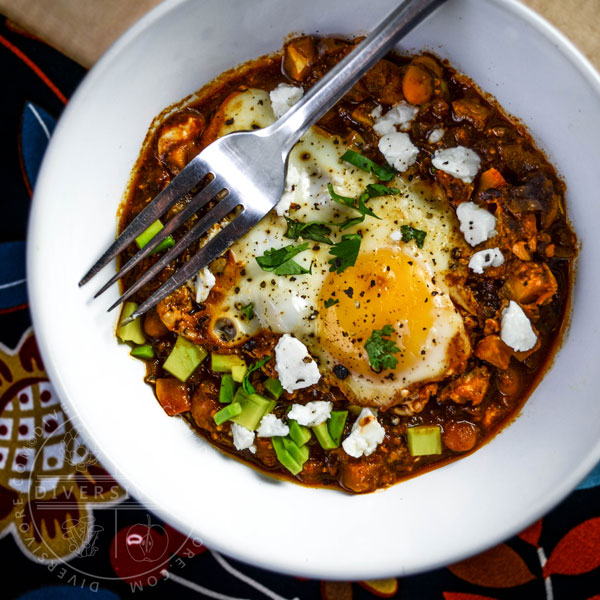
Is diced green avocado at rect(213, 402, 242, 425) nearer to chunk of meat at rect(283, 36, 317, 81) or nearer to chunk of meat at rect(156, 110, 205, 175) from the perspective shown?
chunk of meat at rect(156, 110, 205, 175)

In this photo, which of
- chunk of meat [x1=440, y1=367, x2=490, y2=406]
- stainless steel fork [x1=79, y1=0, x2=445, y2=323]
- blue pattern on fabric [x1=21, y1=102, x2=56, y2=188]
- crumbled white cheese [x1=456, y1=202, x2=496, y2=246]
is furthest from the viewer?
blue pattern on fabric [x1=21, y1=102, x2=56, y2=188]

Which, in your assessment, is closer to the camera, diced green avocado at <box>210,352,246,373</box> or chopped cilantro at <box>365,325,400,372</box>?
chopped cilantro at <box>365,325,400,372</box>

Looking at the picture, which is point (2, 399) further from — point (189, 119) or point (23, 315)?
point (189, 119)

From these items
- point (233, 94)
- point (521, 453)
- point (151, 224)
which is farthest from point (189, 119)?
point (521, 453)

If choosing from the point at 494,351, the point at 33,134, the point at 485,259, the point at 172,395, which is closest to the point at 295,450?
the point at 172,395

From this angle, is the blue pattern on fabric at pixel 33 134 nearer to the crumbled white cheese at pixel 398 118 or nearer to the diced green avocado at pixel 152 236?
the diced green avocado at pixel 152 236

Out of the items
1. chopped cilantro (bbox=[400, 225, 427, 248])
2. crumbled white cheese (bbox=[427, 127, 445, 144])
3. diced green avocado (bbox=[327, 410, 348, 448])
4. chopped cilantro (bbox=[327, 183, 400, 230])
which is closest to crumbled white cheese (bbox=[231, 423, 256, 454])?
diced green avocado (bbox=[327, 410, 348, 448])

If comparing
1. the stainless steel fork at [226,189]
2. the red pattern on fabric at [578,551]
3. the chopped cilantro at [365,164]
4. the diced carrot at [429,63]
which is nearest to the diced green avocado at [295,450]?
the stainless steel fork at [226,189]
